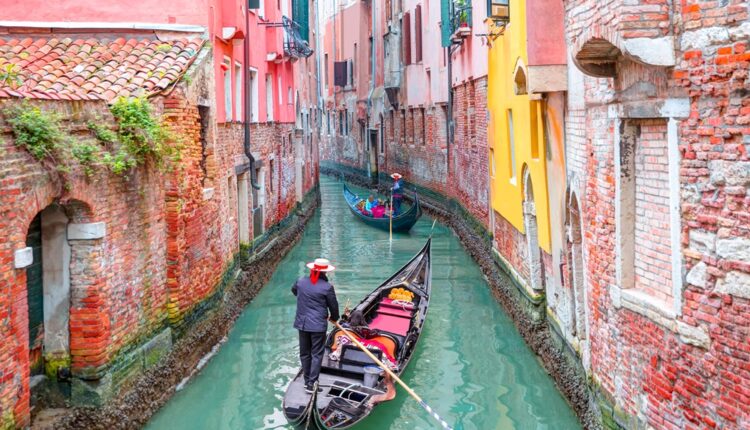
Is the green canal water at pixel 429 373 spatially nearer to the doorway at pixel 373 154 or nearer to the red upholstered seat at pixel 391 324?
the red upholstered seat at pixel 391 324

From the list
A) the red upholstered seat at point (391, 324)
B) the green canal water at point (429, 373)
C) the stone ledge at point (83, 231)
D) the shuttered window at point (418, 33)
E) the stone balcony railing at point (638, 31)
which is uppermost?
the shuttered window at point (418, 33)

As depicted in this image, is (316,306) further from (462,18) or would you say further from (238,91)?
(462,18)

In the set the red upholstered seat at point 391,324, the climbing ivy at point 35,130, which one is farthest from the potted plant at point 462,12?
the climbing ivy at point 35,130

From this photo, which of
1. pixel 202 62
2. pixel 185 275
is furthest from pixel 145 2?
pixel 185 275

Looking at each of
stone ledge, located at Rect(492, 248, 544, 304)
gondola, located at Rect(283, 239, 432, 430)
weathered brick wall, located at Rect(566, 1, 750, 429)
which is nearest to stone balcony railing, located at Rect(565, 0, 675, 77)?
weathered brick wall, located at Rect(566, 1, 750, 429)

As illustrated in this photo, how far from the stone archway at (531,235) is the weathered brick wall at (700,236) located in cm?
390

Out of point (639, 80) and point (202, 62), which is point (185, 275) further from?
point (639, 80)

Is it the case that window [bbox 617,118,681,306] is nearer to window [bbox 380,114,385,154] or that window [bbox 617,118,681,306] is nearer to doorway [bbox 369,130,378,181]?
window [bbox 380,114,385,154]

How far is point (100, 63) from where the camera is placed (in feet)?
28.9

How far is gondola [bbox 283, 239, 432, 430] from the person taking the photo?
6.91m

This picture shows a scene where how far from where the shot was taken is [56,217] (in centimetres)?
641

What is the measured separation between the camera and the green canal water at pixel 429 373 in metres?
7.42

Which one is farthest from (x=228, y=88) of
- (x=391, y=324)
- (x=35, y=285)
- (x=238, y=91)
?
(x=35, y=285)

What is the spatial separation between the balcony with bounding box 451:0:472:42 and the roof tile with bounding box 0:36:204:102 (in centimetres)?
631
